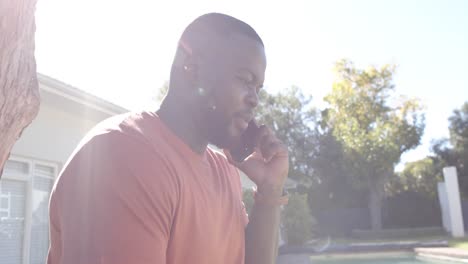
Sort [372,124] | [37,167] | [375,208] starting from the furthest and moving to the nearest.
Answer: [372,124] < [375,208] < [37,167]

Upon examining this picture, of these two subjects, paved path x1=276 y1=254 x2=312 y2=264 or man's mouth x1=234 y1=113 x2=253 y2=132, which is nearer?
man's mouth x1=234 y1=113 x2=253 y2=132

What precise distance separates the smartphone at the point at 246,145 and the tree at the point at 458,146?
30.6 metres

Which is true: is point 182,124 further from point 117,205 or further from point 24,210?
point 24,210

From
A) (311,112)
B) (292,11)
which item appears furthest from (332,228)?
(292,11)

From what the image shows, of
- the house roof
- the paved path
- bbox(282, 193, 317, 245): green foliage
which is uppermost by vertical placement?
the house roof

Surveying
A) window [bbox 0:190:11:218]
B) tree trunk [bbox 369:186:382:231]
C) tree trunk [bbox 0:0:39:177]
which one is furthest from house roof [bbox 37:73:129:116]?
tree trunk [bbox 369:186:382:231]

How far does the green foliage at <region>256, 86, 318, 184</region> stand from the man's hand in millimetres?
30258

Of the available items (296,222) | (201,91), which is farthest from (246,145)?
(296,222)

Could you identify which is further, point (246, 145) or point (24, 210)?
point (24, 210)

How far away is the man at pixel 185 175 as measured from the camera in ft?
3.41

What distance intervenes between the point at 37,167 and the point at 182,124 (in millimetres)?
6523

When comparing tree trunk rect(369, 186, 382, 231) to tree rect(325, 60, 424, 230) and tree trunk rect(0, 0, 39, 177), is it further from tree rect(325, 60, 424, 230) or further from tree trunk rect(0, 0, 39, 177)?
tree trunk rect(0, 0, 39, 177)

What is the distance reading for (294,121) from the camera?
111 ft

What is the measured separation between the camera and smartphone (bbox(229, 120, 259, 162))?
171 centimetres
